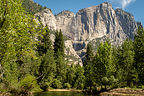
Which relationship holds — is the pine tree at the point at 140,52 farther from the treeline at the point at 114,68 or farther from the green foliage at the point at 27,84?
the green foliage at the point at 27,84

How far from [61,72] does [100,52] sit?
3119cm

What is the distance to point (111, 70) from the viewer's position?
122 ft

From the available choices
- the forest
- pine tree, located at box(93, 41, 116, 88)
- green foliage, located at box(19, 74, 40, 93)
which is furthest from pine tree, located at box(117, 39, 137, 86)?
green foliage, located at box(19, 74, 40, 93)

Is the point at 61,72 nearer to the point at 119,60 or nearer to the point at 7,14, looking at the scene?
the point at 119,60

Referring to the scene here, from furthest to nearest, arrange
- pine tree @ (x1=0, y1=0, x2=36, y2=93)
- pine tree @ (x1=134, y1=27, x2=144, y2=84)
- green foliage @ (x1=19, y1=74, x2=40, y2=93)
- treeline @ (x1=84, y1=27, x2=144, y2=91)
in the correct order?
treeline @ (x1=84, y1=27, x2=144, y2=91) → pine tree @ (x1=134, y1=27, x2=144, y2=84) → green foliage @ (x1=19, y1=74, x2=40, y2=93) → pine tree @ (x1=0, y1=0, x2=36, y2=93)

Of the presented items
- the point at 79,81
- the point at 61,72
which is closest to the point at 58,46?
the point at 61,72

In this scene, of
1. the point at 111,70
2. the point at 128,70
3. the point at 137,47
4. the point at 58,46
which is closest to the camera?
the point at 137,47

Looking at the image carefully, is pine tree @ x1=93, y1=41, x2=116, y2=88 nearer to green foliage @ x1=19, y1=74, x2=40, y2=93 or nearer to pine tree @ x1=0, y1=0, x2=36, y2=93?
green foliage @ x1=19, y1=74, x2=40, y2=93

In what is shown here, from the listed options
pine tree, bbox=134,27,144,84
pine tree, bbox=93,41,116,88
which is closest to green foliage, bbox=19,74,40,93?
pine tree, bbox=93,41,116,88

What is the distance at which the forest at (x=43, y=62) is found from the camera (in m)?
9.38

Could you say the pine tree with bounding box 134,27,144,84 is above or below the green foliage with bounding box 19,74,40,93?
above

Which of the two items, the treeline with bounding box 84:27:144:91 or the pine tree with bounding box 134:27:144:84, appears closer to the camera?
the pine tree with bounding box 134:27:144:84

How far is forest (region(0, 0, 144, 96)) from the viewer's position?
30.8 ft

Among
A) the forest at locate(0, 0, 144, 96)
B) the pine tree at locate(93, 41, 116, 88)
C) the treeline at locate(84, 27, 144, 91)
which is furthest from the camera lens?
the pine tree at locate(93, 41, 116, 88)
